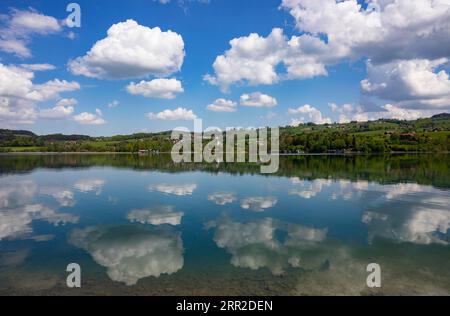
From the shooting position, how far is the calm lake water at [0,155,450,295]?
15348 millimetres

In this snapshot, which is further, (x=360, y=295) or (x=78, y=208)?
(x=78, y=208)

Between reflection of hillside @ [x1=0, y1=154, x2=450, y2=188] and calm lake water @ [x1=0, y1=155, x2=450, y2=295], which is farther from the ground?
reflection of hillside @ [x1=0, y1=154, x2=450, y2=188]

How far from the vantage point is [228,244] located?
2125 centimetres

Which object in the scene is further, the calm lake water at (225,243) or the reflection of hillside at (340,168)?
the reflection of hillside at (340,168)

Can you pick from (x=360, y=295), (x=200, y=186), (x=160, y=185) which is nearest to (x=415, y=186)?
(x=200, y=186)

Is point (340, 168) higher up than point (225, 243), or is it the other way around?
point (340, 168)

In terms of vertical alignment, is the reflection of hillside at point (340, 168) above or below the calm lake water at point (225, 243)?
above

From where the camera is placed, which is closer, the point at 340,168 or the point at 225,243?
the point at 225,243

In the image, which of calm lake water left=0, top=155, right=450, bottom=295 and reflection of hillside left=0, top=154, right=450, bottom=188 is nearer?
calm lake water left=0, top=155, right=450, bottom=295

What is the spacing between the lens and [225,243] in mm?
21422

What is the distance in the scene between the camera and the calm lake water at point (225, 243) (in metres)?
15.3
